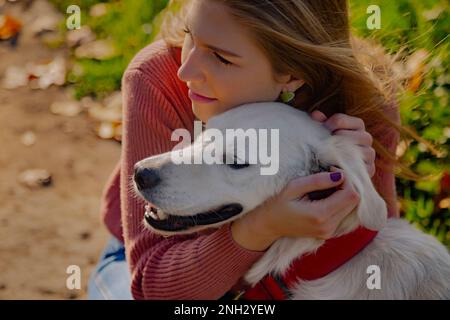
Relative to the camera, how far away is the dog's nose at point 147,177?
232 cm

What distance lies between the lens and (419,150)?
12.3 feet

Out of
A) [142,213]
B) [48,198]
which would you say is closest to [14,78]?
[48,198]

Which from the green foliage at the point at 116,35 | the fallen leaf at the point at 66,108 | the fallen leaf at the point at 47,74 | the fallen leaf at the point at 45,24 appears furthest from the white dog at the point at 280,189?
the fallen leaf at the point at 45,24

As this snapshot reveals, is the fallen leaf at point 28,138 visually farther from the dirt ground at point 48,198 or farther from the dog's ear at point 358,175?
the dog's ear at point 358,175

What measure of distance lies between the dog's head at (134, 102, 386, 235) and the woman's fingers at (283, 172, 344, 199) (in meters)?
0.05

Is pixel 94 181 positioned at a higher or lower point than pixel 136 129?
lower

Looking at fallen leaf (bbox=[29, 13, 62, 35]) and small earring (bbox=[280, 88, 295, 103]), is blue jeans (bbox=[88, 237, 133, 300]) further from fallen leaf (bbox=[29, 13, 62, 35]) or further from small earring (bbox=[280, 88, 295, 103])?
fallen leaf (bbox=[29, 13, 62, 35])

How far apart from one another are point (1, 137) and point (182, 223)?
2386mm

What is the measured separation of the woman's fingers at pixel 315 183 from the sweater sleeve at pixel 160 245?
11.5 inches

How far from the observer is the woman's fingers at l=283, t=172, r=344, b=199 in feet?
7.59

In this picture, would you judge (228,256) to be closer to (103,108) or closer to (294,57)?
(294,57)

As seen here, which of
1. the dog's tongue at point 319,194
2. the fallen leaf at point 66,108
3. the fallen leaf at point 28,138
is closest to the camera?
the dog's tongue at point 319,194

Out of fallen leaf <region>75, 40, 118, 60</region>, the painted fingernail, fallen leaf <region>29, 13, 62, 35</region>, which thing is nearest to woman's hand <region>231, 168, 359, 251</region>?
the painted fingernail
